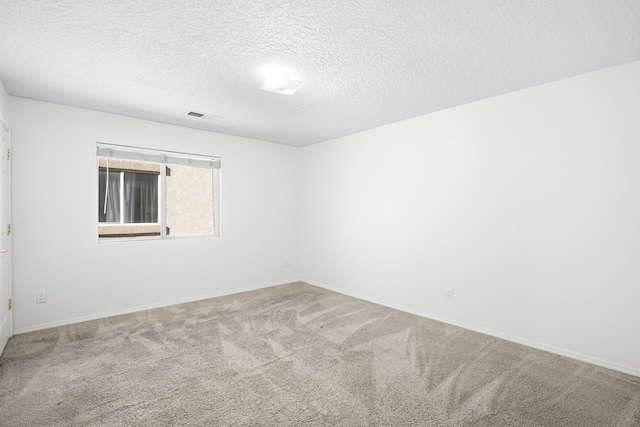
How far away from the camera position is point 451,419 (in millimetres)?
1913

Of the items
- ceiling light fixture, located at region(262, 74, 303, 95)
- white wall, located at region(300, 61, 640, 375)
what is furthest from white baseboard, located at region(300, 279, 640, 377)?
ceiling light fixture, located at region(262, 74, 303, 95)

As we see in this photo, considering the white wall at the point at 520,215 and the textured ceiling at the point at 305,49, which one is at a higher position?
the textured ceiling at the point at 305,49

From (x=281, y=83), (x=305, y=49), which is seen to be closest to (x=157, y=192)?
(x=281, y=83)

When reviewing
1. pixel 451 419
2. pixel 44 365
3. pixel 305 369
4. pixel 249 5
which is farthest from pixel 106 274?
pixel 451 419

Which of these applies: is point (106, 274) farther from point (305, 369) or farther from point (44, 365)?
point (305, 369)

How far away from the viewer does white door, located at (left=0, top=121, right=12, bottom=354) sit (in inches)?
111

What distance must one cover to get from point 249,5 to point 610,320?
3554 millimetres

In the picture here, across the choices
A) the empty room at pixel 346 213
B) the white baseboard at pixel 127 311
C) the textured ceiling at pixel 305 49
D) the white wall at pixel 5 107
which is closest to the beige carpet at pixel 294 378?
the empty room at pixel 346 213

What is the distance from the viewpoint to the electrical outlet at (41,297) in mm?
3326

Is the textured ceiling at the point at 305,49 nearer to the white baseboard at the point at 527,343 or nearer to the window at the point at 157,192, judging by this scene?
the window at the point at 157,192

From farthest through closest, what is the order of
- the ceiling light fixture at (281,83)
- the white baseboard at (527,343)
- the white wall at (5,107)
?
the white wall at (5,107)
the ceiling light fixture at (281,83)
the white baseboard at (527,343)

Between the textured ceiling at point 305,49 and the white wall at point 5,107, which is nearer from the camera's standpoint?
the textured ceiling at point 305,49

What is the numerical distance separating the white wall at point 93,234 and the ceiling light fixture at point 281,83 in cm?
222

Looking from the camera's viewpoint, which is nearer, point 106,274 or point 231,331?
point 231,331
